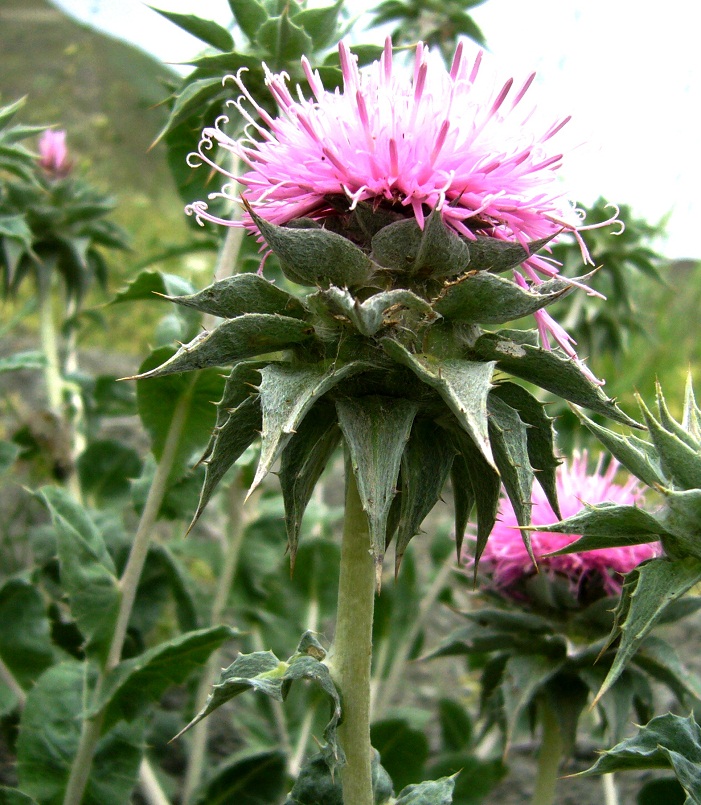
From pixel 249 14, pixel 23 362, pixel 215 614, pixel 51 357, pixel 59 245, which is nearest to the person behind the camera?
pixel 249 14

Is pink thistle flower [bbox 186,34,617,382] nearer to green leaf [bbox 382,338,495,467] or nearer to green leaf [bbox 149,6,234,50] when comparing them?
green leaf [bbox 382,338,495,467]

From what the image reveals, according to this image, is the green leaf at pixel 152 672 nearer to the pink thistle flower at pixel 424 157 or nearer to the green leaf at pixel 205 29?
the pink thistle flower at pixel 424 157

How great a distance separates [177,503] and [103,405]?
1.78 metres

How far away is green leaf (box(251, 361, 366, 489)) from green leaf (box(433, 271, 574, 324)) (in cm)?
20

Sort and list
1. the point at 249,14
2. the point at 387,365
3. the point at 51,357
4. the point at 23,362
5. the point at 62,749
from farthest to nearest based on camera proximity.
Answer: the point at 51,357 → the point at 23,362 → the point at 62,749 → the point at 249,14 → the point at 387,365

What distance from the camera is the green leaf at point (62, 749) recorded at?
8.28 ft

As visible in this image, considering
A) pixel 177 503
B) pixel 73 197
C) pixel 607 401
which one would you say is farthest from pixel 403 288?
pixel 73 197

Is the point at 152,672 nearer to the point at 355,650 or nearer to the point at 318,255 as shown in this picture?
the point at 355,650

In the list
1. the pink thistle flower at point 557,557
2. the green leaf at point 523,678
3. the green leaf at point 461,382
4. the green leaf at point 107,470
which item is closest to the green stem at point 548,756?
the green leaf at point 523,678

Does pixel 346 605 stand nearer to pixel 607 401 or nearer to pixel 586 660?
pixel 607 401

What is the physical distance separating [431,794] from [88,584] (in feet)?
3.92

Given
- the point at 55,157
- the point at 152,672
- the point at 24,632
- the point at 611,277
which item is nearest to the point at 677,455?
the point at 152,672

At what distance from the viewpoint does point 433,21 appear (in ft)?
13.1

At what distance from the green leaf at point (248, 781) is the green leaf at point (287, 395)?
1.93 m
